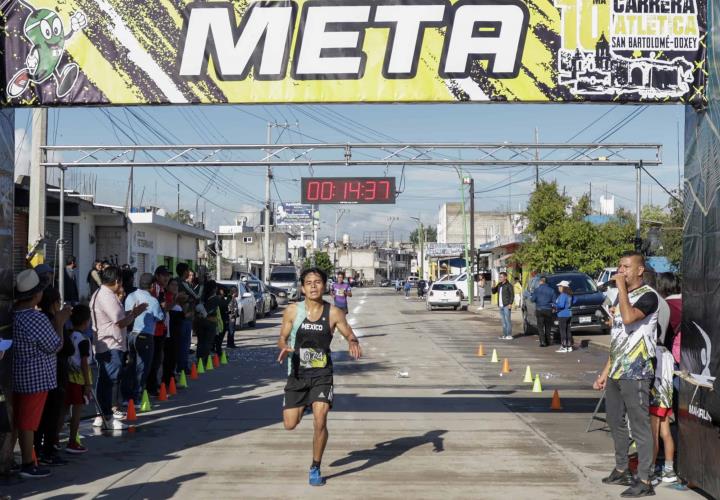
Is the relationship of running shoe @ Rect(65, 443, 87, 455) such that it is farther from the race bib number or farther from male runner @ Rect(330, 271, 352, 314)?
male runner @ Rect(330, 271, 352, 314)

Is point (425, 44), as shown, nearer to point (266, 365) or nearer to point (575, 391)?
point (575, 391)

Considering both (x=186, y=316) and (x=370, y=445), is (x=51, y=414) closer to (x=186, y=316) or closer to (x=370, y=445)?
(x=370, y=445)

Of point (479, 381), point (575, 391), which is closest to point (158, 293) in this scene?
point (479, 381)

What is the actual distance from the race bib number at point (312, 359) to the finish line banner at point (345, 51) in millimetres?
2467

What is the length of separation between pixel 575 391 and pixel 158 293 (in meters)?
7.01

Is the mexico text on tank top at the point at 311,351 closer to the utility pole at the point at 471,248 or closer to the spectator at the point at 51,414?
the spectator at the point at 51,414

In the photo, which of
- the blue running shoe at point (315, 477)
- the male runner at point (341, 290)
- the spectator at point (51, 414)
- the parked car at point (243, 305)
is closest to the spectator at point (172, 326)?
the spectator at point (51, 414)

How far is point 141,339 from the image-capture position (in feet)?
39.8

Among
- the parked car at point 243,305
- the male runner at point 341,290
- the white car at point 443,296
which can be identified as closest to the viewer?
the male runner at point 341,290

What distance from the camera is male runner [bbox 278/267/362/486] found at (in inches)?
325

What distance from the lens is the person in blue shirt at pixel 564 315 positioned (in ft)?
72.6

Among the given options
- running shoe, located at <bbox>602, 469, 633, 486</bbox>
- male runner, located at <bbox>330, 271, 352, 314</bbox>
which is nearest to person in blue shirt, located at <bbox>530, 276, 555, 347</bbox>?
male runner, located at <bbox>330, 271, 352, 314</bbox>

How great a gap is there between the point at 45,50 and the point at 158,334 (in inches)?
214

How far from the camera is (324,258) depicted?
101062mm
